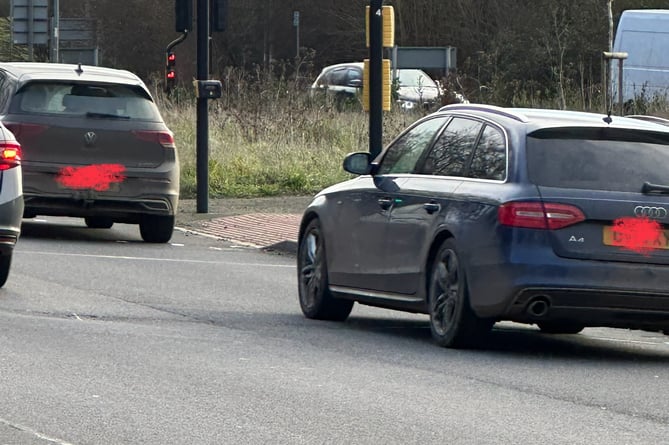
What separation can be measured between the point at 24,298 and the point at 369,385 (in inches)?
177

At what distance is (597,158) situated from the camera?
10.6m

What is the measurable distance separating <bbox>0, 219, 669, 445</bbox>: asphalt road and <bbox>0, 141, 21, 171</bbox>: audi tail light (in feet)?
3.08

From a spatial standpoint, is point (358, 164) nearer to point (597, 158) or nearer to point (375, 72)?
point (597, 158)

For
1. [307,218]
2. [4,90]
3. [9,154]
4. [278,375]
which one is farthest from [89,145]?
[278,375]

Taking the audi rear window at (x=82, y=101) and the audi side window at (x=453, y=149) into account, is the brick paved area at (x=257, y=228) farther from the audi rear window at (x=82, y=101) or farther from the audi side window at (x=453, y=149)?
the audi side window at (x=453, y=149)

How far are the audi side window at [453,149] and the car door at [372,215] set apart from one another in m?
0.13

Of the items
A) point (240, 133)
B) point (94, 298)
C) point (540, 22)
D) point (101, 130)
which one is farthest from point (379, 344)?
point (540, 22)

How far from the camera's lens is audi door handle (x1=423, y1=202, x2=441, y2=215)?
10.9 m

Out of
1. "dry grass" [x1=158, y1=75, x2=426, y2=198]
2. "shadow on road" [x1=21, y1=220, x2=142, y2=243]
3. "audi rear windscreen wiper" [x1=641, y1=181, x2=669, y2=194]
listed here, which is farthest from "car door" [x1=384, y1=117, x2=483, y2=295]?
"dry grass" [x1=158, y1=75, x2=426, y2=198]

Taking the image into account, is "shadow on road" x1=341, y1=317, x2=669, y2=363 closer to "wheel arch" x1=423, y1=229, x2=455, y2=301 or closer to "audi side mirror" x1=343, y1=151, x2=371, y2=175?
"wheel arch" x1=423, y1=229, x2=455, y2=301

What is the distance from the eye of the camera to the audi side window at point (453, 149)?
1109 centimetres

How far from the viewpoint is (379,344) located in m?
11.0

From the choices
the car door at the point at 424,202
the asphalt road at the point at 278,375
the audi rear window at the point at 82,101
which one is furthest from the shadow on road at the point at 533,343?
the audi rear window at the point at 82,101

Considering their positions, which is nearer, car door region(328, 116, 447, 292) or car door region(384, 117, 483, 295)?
car door region(384, 117, 483, 295)
